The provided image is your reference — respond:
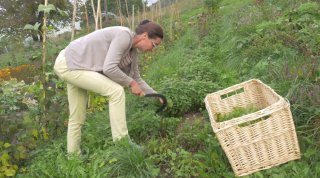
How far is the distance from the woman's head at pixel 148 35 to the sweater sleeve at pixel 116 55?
0.11 metres

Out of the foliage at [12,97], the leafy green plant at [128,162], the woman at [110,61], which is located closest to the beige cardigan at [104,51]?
the woman at [110,61]

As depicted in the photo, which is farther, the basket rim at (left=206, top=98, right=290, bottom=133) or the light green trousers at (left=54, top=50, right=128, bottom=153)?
the light green trousers at (left=54, top=50, right=128, bottom=153)

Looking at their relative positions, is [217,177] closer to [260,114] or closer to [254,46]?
[260,114]

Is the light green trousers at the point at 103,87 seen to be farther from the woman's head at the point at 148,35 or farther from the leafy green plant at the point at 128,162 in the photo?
the woman's head at the point at 148,35

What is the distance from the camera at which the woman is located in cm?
332

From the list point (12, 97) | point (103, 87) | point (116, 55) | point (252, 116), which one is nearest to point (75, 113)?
point (103, 87)

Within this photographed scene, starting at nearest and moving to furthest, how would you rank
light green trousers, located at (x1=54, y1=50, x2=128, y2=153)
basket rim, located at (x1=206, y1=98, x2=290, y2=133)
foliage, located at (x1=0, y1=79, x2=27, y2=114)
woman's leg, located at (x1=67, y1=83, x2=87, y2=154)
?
1. basket rim, located at (x1=206, y1=98, x2=290, y2=133)
2. light green trousers, located at (x1=54, y1=50, x2=128, y2=153)
3. woman's leg, located at (x1=67, y1=83, x2=87, y2=154)
4. foliage, located at (x1=0, y1=79, x2=27, y2=114)

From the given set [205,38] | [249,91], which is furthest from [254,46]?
[205,38]

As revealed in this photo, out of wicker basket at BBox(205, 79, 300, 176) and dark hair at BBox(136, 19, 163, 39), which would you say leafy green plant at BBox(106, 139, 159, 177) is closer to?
wicker basket at BBox(205, 79, 300, 176)

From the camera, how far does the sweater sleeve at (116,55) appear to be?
3275 millimetres

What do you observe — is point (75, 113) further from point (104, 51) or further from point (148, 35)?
point (148, 35)

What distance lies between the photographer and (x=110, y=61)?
3.27 m

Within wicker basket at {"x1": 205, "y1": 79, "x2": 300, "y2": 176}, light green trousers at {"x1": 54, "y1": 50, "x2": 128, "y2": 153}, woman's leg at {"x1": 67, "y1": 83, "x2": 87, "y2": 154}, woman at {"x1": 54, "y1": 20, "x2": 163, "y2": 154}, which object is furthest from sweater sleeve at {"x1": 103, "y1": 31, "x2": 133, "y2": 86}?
wicker basket at {"x1": 205, "y1": 79, "x2": 300, "y2": 176}

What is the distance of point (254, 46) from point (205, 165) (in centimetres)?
310
